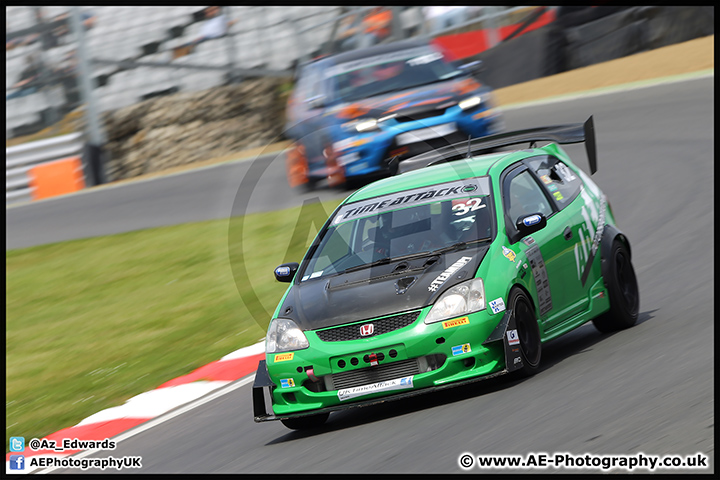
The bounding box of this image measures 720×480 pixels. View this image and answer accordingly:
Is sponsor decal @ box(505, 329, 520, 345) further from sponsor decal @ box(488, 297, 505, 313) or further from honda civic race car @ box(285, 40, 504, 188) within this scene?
honda civic race car @ box(285, 40, 504, 188)

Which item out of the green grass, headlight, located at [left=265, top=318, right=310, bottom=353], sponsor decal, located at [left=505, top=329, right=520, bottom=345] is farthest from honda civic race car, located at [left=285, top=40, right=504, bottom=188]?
sponsor decal, located at [left=505, top=329, right=520, bottom=345]

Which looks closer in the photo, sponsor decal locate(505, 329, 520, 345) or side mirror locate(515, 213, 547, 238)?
sponsor decal locate(505, 329, 520, 345)

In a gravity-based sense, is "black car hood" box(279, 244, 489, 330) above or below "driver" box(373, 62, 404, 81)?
above

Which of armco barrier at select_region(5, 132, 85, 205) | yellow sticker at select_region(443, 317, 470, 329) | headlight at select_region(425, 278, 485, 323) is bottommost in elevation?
armco barrier at select_region(5, 132, 85, 205)

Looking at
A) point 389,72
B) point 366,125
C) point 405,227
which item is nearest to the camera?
point 405,227

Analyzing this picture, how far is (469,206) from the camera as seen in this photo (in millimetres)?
7371

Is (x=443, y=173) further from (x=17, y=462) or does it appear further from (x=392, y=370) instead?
(x=17, y=462)

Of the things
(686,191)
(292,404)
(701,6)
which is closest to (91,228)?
(686,191)

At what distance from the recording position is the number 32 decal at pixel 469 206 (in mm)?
7344

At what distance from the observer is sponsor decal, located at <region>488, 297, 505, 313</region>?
6.50 metres

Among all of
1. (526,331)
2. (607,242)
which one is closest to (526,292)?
(526,331)

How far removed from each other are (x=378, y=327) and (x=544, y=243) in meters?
1.57

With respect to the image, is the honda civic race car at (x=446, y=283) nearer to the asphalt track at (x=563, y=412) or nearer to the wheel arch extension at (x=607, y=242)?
the wheel arch extension at (x=607, y=242)

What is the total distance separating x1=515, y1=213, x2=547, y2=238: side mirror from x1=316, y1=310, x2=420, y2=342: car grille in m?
1.10
